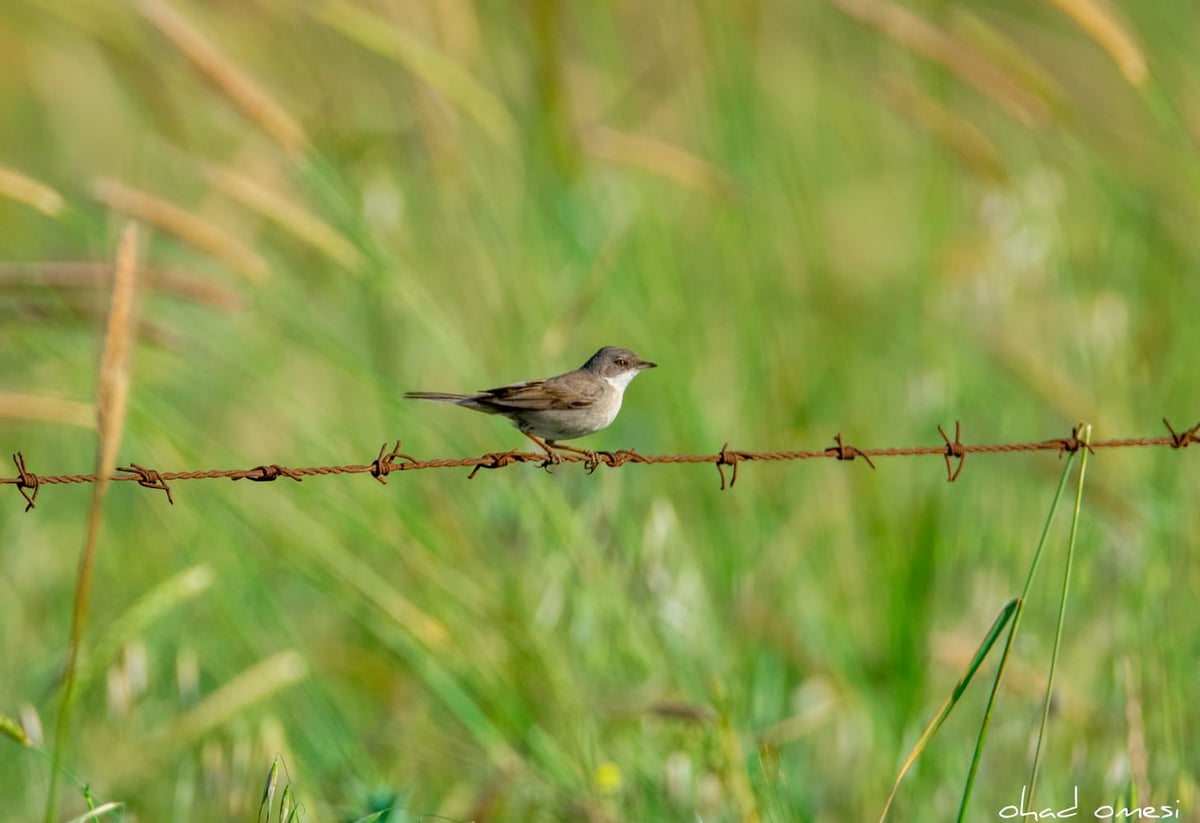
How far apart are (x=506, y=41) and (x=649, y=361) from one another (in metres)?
2.07

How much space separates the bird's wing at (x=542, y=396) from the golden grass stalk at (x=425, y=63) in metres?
1.22

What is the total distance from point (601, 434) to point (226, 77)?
2.34m

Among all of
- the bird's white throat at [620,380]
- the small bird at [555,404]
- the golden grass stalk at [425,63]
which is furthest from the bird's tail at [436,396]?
the golden grass stalk at [425,63]

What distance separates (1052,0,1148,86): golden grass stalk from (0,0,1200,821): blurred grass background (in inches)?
0.5

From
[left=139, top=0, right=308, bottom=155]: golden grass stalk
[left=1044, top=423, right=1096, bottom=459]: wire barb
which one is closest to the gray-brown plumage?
[left=139, top=0, right=308, bottom=155]: golden grass stalk

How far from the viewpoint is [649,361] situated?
5.55 meters

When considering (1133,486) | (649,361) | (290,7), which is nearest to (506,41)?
(290,7)

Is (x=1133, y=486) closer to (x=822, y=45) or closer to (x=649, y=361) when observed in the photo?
(x=649, y=361)

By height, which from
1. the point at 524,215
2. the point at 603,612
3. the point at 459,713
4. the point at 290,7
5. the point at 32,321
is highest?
the point at 290,7

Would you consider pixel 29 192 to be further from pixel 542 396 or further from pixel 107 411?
pixel 542 396

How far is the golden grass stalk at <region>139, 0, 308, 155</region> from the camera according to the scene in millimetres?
4516

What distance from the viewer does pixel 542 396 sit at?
4.91 metres

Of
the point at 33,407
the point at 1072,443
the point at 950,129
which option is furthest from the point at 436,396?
the point at 950,129

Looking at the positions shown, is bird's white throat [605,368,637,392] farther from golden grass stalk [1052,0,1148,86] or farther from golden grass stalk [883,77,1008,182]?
golden grass stalk [1052,0,1148,86]
